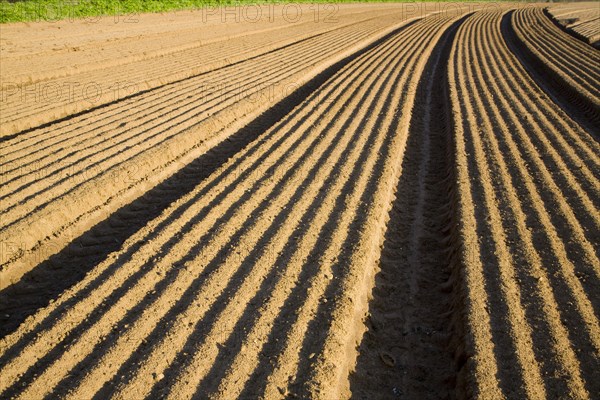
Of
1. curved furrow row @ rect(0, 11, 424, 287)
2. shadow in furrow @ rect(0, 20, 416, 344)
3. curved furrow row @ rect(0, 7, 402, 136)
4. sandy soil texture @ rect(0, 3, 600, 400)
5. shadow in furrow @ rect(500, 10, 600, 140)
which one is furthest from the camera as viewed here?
shadow in furrow @ rect(500, 10, 600, 140)

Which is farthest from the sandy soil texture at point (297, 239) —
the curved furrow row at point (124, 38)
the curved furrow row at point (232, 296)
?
the curved furrow row at point (124, 38)

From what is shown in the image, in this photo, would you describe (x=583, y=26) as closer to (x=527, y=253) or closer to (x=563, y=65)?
(x=563, y=65)

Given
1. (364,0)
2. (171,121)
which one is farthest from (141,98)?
(364,0)

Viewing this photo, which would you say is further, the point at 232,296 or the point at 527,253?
the point at 527,253

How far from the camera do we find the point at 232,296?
402 cm

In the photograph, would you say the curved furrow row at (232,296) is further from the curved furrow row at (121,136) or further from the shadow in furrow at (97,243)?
the curved furrow row at (121,136)

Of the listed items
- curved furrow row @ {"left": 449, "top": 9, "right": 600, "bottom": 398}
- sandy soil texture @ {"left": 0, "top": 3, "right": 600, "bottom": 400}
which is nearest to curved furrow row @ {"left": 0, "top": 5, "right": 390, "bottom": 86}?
sandy soil texture @ {"left": 0, "top": 3, "right": 600, "bottom": 400}

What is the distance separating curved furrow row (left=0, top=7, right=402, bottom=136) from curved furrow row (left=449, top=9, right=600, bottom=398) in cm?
762

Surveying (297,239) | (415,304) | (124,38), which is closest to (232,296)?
(297,239)

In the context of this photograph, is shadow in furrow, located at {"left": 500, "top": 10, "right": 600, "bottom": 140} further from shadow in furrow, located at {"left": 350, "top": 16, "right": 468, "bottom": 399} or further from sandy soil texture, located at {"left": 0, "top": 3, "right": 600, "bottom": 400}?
shadow in furrow, located at {"left": 350, "top": 16, "right": 468, "bottom": 399}

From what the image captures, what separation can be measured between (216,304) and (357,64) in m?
10.9

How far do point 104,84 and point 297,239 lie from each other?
7914mm

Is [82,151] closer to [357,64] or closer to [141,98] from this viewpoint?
[141,98]

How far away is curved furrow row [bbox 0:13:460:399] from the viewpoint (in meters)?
3.27
